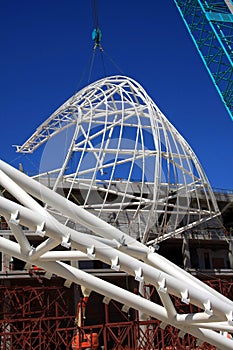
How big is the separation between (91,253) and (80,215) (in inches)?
65.2

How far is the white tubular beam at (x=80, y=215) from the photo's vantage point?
13.1 m

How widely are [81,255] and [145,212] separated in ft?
77.7

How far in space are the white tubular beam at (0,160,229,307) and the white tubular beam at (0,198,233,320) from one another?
0.78 metres

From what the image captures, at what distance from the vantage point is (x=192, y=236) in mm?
48531

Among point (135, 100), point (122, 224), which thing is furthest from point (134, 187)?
point (135, 100)

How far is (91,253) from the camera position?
1214cm

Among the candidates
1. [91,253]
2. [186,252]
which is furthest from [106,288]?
[186,252]

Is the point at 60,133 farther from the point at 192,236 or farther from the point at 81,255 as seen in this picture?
the point at 81,255

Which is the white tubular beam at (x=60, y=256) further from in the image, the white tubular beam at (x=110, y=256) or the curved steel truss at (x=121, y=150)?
the curved steel truss at (x=121, y=150)

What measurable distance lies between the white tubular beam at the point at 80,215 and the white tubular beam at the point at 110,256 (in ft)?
2.57

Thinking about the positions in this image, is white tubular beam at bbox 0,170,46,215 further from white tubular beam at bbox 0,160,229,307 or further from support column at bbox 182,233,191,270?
support column at bbox 182,233,191,270

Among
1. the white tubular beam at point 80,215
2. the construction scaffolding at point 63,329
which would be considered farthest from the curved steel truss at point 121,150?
the white tubular beam at point 80,215

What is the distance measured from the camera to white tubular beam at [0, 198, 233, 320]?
11289 mm

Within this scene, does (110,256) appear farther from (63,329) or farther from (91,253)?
(63,329)
